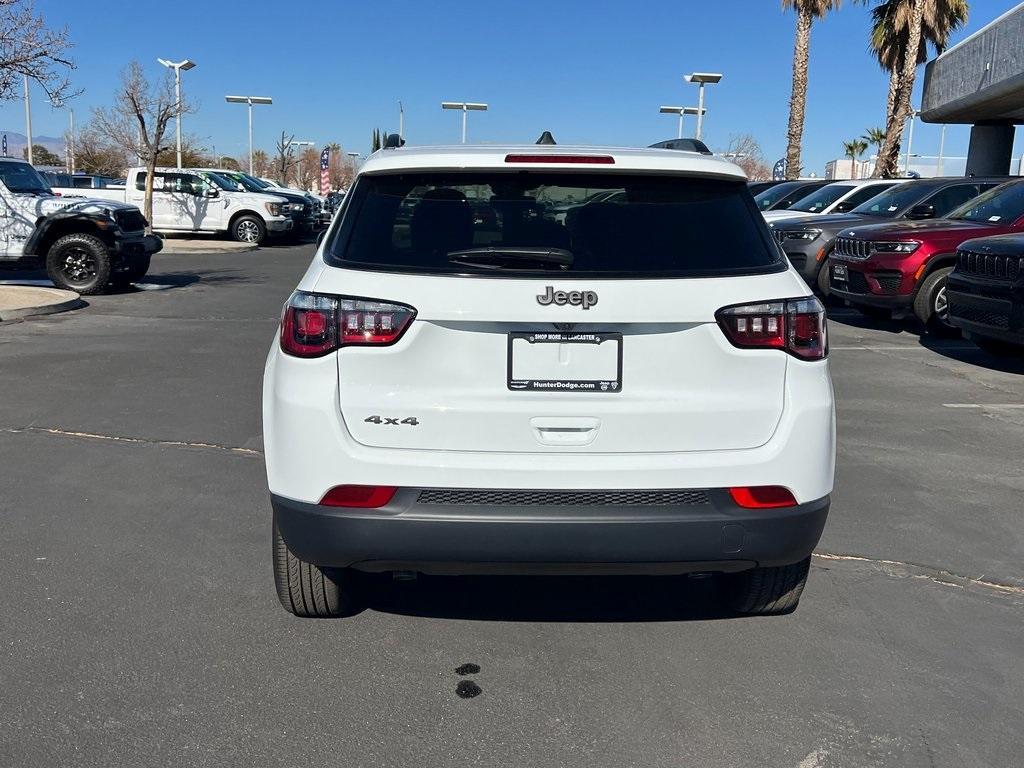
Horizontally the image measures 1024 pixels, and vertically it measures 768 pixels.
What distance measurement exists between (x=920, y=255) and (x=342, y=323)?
32.0 feet

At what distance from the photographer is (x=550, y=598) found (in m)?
4.11

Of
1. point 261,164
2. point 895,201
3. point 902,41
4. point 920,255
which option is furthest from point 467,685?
point 261,164

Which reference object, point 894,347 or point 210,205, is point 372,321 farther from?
point 210,205

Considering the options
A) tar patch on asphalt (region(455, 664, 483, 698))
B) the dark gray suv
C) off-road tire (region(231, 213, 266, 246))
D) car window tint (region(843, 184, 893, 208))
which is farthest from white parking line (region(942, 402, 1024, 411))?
off-road tire (region(231, 213, 266, 246))

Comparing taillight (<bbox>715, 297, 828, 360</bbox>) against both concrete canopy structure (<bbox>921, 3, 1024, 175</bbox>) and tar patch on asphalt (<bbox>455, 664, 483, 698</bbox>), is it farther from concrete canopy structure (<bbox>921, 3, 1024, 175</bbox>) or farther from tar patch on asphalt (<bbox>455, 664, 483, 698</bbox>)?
concrete canopy structure (<bbox>921, 3, 1024, 175</bbox>)

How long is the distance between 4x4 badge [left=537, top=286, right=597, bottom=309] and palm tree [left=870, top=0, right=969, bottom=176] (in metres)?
30.6

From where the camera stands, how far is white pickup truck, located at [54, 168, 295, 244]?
88.7 feet

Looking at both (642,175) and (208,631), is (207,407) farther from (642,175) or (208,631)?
(642,175)

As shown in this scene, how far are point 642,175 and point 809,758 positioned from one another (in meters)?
1.87

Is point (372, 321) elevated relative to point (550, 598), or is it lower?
elevated

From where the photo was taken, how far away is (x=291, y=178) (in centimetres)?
10162

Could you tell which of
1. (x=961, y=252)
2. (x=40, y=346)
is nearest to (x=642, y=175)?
(x=961, y=252)

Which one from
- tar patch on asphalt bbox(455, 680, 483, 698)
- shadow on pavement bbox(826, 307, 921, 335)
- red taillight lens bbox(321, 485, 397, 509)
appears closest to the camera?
red taillight lens bbox(321, 485, 397, 509)

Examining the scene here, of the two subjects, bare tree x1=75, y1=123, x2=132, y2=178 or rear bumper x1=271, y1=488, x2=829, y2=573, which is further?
bare tree x1=75, y1=123, x2=132, y2=178
